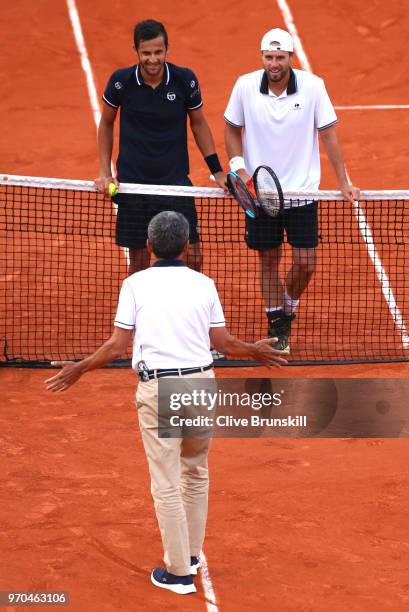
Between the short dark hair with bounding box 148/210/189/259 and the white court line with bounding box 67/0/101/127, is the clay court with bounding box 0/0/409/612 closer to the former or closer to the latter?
the short dark hair with bounding box 148/210/189/259

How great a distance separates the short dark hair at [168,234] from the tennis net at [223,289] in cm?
300

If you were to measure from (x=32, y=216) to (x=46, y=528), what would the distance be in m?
5.45

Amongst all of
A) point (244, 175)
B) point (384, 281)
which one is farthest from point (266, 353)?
point (384, 281)

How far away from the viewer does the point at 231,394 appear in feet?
32.6

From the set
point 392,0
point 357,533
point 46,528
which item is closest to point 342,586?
point 357,533

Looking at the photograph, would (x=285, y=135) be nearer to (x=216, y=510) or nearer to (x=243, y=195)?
(x=243, y=195)

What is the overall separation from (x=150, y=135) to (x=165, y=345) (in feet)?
11.1

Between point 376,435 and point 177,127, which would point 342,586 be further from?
point 177,127

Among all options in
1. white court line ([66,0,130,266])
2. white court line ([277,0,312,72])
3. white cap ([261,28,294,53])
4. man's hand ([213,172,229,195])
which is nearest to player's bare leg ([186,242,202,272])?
man's hand ([213,172,229,195])

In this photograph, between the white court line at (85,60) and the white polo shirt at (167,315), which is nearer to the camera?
the white polo shirt at (167,315)

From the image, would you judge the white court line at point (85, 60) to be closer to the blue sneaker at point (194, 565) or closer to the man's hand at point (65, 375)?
the man's hand at point (65, 375)

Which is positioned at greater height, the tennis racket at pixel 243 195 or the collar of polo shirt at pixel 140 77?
the collar of polo shirt at pixel 140 77

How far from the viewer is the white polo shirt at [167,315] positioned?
264 inches

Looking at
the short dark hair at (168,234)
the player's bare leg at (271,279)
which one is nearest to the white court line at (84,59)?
the player's bare leg at (271,279)
